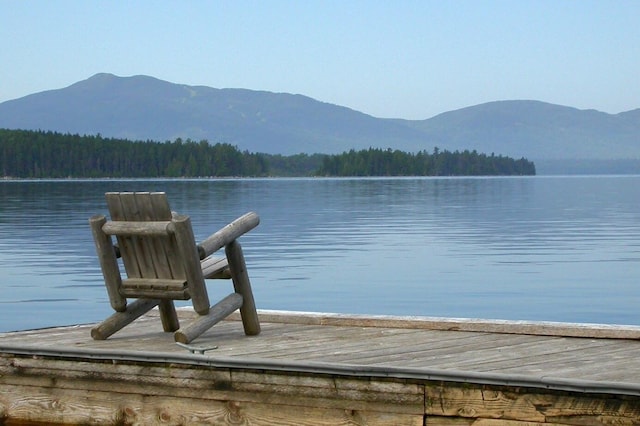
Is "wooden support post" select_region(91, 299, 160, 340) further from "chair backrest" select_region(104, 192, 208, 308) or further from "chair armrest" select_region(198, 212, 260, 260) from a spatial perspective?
"chair armrest" select_region(198, 212, 260, 260)

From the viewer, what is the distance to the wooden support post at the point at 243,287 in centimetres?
940

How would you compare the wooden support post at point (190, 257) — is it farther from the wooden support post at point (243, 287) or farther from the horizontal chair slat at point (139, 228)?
the wooden support post at point (243, 287)

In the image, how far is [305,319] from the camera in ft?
33.1

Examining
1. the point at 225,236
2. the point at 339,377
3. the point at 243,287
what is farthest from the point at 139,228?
the point at 339,377

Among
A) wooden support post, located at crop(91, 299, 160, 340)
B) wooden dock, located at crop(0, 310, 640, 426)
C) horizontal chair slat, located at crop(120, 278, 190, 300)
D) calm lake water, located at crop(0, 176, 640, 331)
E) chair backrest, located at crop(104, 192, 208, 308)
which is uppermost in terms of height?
chair backrest, located at crop(104, 192, 208, 308)

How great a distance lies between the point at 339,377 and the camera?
718 cm

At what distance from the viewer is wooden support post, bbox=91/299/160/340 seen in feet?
30.1

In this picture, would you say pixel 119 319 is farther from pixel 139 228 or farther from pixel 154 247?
pixel 139 228

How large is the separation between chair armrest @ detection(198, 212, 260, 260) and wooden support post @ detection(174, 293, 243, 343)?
1.61ft

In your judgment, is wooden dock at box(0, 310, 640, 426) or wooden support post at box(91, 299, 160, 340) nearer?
wooden dock at box(0, 310, 640, 426)

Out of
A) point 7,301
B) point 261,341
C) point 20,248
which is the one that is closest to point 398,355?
point 261,341

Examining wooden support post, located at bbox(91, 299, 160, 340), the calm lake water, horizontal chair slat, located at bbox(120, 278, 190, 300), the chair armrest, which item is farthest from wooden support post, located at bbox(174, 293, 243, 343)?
the calm lake water

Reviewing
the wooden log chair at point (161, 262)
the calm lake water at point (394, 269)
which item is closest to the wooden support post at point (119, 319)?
the wooden log chair at point (161, 262)

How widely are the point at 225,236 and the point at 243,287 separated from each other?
564mm
